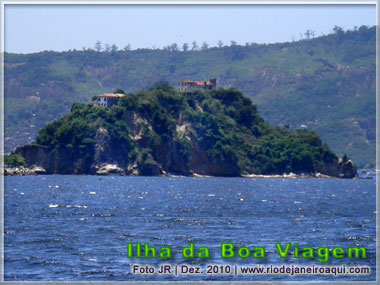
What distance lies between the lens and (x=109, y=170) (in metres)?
192

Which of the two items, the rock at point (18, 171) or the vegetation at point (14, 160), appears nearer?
the rock at point (18, 171)

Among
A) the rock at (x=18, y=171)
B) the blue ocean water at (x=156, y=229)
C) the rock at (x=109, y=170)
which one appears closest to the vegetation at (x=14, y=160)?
the rock at (x=18, y=171)

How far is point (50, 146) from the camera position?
190 m

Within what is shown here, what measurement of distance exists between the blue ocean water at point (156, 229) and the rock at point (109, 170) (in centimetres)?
7944

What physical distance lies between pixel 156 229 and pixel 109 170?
128290 millimetres

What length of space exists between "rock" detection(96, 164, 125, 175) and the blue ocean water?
7944 cm

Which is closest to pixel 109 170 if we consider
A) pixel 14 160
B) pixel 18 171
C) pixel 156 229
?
pixel 18 171

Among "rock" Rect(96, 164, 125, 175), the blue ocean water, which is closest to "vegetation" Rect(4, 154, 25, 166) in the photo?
"rock" Rect(96, 164, 125, 175)

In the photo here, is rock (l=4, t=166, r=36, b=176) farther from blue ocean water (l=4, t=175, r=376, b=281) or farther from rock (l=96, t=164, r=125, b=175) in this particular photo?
blue ocean water (l=4, t=175, r=376, b=281)

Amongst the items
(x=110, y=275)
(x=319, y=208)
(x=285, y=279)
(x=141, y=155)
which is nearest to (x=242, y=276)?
(x=285, y=279)

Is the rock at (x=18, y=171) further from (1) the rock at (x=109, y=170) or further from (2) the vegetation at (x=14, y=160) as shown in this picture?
(1) the rock at (x=109, y=170)

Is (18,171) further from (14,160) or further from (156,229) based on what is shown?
(156,229)

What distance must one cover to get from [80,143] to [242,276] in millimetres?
151649

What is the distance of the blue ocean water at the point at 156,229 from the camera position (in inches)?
1769
